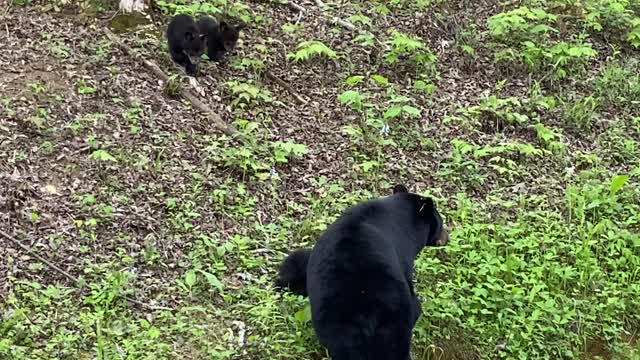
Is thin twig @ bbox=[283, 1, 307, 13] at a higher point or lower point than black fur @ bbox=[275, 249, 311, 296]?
lower

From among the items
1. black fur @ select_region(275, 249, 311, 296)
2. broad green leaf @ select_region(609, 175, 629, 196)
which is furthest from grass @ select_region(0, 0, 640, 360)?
black fur @ select_region(275, 249, 311, 296)

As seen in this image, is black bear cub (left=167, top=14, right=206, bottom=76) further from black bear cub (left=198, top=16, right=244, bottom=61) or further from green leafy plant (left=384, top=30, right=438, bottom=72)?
green leafy plant (left=384, top=30, right=438, bottom=72)

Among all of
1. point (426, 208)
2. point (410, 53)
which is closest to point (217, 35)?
point (410, 53)

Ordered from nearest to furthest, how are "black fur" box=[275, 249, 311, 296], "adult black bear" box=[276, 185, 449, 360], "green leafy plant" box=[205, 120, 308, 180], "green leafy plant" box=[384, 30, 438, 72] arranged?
"adult black bear" box=[276, 185, 449, 360] → "black fur" box=[275, 249, 311, 296] → "green leafy plant" box=[205, 120, 308, 180] → "green leafy plant" box=[384, 30, 438, 72]

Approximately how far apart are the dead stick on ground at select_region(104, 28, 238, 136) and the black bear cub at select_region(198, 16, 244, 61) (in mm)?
612

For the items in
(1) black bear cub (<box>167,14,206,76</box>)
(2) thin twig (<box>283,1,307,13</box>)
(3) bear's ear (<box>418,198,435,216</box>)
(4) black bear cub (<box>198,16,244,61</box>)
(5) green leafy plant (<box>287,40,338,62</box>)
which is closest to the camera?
(3) bear's ear (<box>418,198,435,216</box>)

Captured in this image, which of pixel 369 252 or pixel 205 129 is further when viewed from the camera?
pixel 205 129

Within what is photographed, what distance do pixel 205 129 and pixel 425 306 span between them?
2.96 metres

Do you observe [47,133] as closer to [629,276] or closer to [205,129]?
[205,129]

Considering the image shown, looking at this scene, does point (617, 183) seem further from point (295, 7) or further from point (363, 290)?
point (295, 7)

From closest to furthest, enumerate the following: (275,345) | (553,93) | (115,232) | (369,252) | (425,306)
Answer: (369,252)
(275,345)
(425,306)
(115,232)
(553,93)

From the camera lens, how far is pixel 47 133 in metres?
6.63

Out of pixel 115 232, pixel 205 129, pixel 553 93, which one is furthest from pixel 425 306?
pixel 553 93

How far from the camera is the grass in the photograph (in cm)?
525
